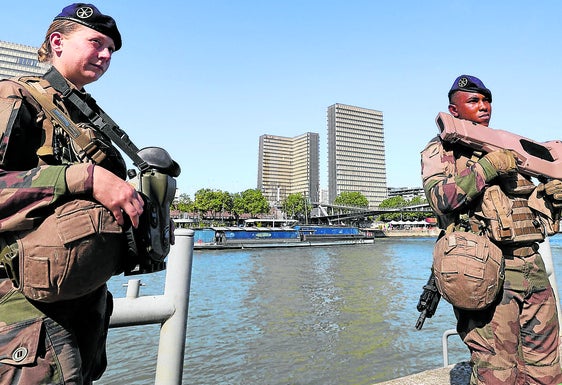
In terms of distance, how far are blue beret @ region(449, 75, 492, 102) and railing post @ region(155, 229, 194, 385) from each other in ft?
7.28

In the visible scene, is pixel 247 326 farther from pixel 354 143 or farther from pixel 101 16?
pixel 354 143

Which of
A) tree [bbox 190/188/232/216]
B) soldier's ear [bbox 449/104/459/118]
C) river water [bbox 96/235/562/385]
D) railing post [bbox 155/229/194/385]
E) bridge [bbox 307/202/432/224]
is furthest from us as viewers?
bridge [bbox 307/202/432/224]

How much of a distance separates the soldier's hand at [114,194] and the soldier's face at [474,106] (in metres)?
2.47

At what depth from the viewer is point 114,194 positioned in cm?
126

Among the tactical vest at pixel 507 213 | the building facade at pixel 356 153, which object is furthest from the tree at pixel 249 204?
the tactical vest at pixel 507 213

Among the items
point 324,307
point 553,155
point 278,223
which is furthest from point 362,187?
point 553,155

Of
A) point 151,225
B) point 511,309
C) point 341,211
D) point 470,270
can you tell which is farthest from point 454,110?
point 341,211

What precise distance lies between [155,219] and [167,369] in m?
1.69

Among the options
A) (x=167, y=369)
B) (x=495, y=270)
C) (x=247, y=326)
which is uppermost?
(x=495, y=270)

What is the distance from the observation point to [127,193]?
50.0 inches

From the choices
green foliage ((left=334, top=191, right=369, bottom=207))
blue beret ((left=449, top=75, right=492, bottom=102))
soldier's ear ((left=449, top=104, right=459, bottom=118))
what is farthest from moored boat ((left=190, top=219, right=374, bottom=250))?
green foliage ((left=334, top=191, right=369, bottom=207))

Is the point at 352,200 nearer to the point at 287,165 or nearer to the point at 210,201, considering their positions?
the point at 210,201

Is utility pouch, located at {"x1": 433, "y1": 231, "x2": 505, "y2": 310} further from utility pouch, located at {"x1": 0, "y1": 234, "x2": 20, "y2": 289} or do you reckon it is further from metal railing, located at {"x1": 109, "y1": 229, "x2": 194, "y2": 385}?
utility pouch, located at {"x1": 0, "y1": 234, "x2": 20, "y2": 289}

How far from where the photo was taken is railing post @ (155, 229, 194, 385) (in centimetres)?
263
